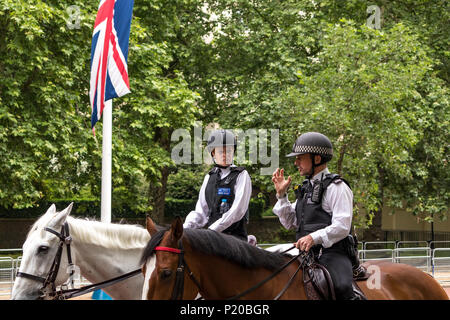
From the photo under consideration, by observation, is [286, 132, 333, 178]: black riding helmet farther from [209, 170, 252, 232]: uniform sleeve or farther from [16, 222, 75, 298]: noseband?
[16, 222, 75, 298]: noseband

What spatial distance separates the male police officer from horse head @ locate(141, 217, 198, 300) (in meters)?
1.13

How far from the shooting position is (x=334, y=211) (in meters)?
5.11

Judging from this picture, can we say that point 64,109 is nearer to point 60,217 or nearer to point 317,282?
point 60,217

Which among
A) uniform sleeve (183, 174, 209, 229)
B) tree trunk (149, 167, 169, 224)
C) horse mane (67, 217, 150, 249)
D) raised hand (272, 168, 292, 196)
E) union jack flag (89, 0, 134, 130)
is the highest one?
union jack flag (89, 0, 134, 130)

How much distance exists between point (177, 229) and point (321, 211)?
150 centimetres

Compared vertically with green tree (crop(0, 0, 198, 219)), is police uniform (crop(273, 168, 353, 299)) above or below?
below

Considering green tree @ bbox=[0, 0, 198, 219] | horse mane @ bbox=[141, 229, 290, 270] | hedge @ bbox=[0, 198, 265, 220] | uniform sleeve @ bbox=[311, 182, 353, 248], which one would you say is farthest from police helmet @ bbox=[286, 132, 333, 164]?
hedge @ bbox=[0, 198, 265, 220]

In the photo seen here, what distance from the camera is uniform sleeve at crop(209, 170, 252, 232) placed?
5.93 meters

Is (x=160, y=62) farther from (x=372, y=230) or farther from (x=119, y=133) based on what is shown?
(x=372, y=230)

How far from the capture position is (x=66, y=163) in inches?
696

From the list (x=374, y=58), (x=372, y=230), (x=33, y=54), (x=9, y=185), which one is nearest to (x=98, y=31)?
(x=33, y=54)

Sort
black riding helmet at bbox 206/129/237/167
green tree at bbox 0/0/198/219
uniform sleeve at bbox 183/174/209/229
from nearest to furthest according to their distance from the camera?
uniform sleeve at bbox 183/174/209/229 < black riding helmet at bbox 206/129/237/167 < green tree at bbox 0/0/198/219

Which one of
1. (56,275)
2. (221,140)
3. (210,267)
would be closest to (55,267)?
(56,275)

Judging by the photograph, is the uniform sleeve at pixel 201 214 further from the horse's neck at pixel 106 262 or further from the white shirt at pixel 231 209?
the horse's neck at pixel 106 262
